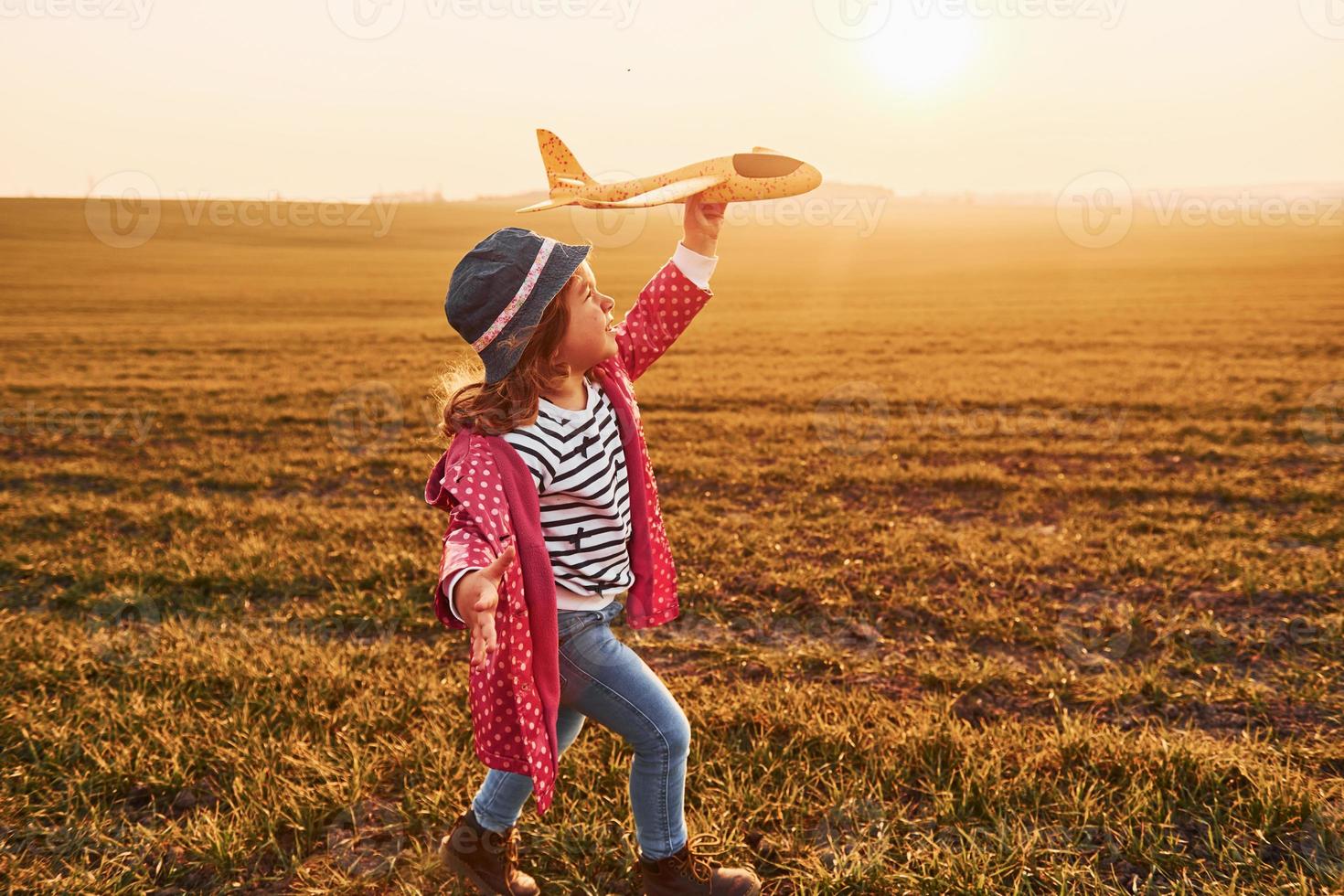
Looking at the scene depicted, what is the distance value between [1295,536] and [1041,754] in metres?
4.17

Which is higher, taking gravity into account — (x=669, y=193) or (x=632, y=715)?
(x=669, y=193)

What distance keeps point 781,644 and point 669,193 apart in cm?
286

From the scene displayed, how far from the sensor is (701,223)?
2678mm

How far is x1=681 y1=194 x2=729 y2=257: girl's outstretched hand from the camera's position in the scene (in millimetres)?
2680

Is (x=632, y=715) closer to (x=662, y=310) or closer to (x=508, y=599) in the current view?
(x=508, y=599)

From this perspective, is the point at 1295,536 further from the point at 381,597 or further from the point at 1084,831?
the point at 381,597

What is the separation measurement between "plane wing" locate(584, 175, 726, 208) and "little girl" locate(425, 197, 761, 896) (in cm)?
16

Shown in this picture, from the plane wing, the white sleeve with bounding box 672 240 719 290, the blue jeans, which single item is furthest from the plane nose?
the blue jeans

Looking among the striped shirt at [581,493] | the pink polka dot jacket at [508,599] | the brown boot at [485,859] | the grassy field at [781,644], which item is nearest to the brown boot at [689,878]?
the grassy field at [781,644]

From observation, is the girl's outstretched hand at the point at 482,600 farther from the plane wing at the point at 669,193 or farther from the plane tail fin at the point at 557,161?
the plane tail fin at the point at 557,161

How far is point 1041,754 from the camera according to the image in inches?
131

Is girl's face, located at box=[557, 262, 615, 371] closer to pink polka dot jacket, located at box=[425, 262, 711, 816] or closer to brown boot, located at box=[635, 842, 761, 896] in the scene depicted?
pink polka dot jacket, located at box=[425, 262, 711, 816]

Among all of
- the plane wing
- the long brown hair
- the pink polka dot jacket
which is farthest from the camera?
the plane wing

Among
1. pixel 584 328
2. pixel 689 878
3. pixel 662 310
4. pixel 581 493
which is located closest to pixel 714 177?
pixel 662 310
